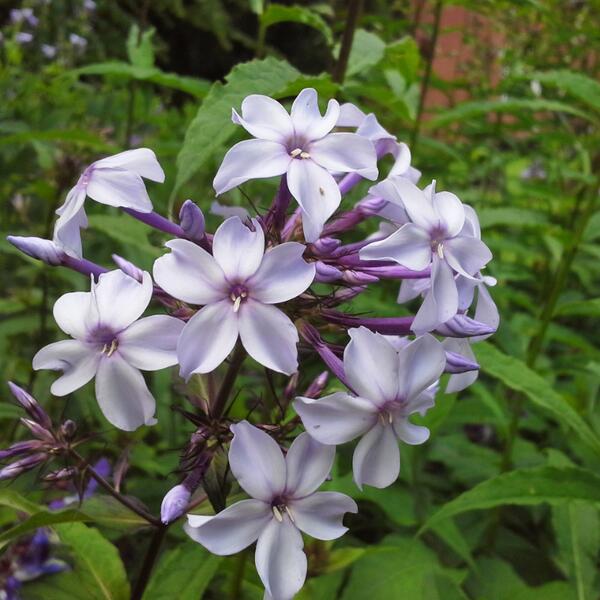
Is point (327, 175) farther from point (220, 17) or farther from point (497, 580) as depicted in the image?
point (220, 17)

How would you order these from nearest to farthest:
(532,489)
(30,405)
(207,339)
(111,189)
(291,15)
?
(207,339) < (111,189) < (30,405) < (532,489) < (291,15)

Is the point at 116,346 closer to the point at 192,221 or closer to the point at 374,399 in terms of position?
the point at 192,221

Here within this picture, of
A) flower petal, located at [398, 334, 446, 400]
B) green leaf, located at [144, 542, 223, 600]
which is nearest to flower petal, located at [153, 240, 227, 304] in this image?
flower petal, located at [398, 334, 446, 400]

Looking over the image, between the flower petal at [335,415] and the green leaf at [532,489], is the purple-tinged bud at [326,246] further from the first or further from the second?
the green leaf at [532,489]

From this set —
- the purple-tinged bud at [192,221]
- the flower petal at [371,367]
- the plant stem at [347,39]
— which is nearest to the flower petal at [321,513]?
the flower petal at [371,367]

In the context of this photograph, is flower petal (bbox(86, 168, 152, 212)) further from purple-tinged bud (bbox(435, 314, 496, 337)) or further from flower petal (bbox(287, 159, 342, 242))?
purple-tinged bud (bbox(435, 314, 496, 337))

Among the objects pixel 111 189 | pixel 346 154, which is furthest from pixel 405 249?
pixel 111 189
